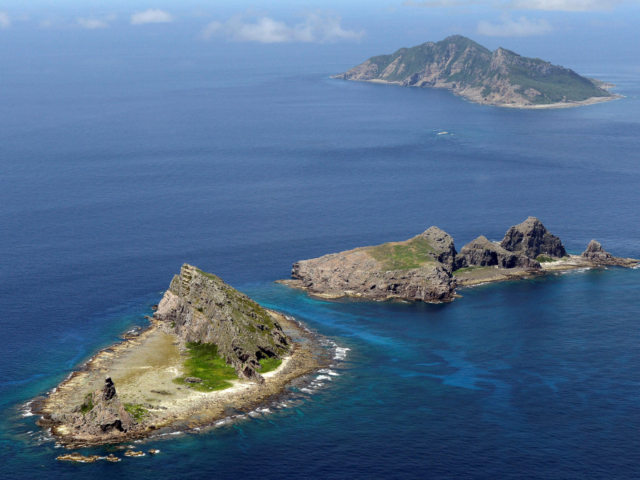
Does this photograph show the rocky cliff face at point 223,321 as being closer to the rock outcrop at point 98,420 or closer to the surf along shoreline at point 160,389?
the surf along shoreline at point 160,389

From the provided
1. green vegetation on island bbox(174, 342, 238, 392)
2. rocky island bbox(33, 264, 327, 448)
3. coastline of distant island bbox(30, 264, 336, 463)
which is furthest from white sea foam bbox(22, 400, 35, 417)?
green vegetation on island bbox(174, 342, 238, 392)

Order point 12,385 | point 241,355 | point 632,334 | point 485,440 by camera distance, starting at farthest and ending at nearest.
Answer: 1. point 632,334
2. point 241,355
3. point 12,385
4. point 485,440

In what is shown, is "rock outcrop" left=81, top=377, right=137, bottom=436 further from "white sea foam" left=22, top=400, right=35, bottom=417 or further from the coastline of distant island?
"white sea foam" left=22, top=400, right=35, bottom=417

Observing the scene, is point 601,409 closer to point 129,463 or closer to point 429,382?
point 429,382

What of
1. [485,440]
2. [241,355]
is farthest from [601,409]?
[241,355]

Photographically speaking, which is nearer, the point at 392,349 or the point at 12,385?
the point at 12,385
